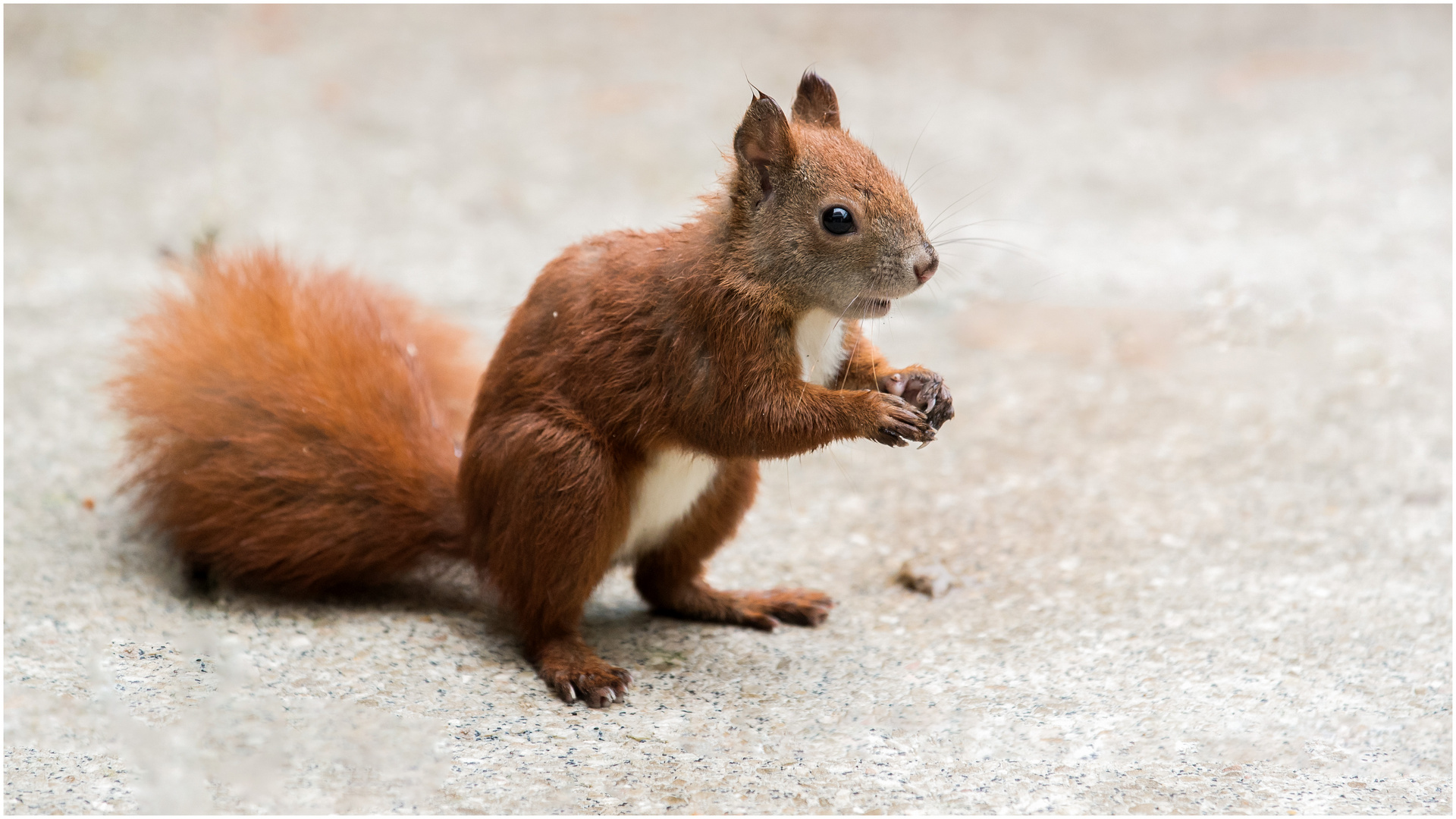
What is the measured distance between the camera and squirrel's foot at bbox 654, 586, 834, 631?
3.25m

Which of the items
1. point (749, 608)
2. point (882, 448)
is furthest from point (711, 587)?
point (882, 448)

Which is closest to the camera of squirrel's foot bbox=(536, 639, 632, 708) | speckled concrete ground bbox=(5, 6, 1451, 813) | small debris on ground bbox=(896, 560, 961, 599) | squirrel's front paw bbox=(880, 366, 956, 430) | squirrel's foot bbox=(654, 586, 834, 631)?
speckled concrete ground bbox=(5, 6, 1451, 813)

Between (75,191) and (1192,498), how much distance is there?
5003mm

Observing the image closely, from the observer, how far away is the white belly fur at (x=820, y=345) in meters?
2.67

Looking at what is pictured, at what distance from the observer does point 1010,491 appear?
13.4 ft

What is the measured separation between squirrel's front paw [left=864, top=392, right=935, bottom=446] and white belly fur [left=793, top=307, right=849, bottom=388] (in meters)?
0.20

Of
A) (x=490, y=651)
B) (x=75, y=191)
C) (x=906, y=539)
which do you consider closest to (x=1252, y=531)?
(x=906, y=539)

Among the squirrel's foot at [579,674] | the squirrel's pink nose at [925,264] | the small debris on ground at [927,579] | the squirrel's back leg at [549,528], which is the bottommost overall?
the squirrel's foot at [579,674]

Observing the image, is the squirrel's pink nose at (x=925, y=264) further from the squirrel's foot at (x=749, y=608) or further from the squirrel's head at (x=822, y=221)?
the squirrel's foot at (x=749, y=608)

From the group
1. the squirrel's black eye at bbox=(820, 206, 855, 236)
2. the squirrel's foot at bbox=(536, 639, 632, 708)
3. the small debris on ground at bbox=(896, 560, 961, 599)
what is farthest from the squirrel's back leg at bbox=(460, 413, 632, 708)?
the small debris on ground at bbox=(896, 560, 961, 599)

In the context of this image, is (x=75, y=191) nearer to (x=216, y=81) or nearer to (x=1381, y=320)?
(x=216, y=81)

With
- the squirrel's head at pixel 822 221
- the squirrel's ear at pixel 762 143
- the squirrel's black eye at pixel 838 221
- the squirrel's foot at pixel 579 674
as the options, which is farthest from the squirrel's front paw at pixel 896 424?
the squirrel's foot at pixel 579 674

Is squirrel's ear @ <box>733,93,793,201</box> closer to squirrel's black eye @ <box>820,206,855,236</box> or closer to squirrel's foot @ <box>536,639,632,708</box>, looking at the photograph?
squirrel's black eye @ <box>820,206,855,236</box>

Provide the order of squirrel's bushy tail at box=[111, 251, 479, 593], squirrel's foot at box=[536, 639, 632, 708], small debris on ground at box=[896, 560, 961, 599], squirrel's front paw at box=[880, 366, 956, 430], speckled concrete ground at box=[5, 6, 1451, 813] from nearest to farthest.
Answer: speckled concrete ground at box=[5, 6, 1451, 813], squirrel's front paw at box=[880, 366, 956, 430], squirrel's foot at box=[536, 639, 632, 708], squirrel's bushy tail at box=[111, 251, 479, 593], small debris on ground at box=[896, 560, 961, 599]
